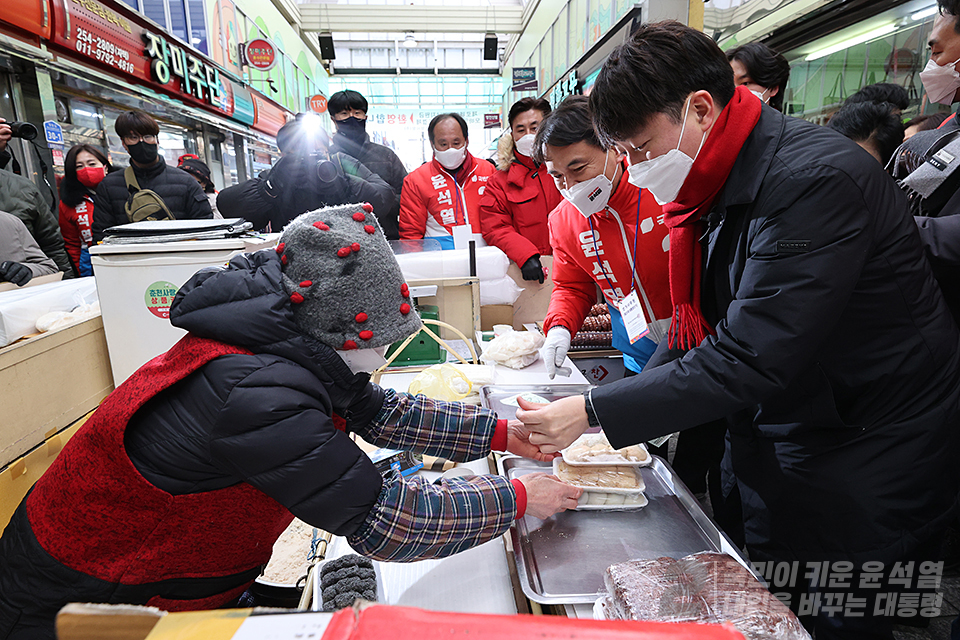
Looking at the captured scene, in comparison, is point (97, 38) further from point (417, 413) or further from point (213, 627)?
point (213, 627)

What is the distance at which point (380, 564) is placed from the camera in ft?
3.85

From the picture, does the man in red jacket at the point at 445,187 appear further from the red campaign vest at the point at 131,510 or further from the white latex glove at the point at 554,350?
the red campaign vest at the point at 131,510

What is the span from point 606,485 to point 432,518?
1.43 feet

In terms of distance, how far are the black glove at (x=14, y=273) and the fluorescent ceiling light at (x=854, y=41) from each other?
448 centimetres

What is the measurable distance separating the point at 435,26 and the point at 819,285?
13632 mm

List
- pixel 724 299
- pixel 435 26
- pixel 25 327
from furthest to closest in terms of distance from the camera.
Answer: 1. pixel 435 26
2. pixel 25 327
3. pixel 724 299

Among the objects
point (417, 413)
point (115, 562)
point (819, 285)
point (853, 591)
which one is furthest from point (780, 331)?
point (115, 562)

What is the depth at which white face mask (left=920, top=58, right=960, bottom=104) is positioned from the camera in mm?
1561

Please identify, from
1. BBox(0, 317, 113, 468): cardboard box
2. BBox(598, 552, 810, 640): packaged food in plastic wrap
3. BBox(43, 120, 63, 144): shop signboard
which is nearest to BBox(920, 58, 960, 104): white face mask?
BBox(598, 552, 810, 640): packaged food in plastic wrap

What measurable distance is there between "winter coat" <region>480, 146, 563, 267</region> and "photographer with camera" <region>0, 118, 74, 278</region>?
8.14 feet

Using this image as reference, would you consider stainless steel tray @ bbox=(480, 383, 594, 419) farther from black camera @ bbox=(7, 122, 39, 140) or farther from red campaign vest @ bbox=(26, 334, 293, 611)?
black camera @ bbox=(7, 122, 39, 140)

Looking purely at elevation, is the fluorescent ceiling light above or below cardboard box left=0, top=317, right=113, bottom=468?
above

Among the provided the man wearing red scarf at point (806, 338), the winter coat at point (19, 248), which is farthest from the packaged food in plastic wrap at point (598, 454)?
the winter coat at point (19, 248)

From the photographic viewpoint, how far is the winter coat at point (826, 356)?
975 millimetres
